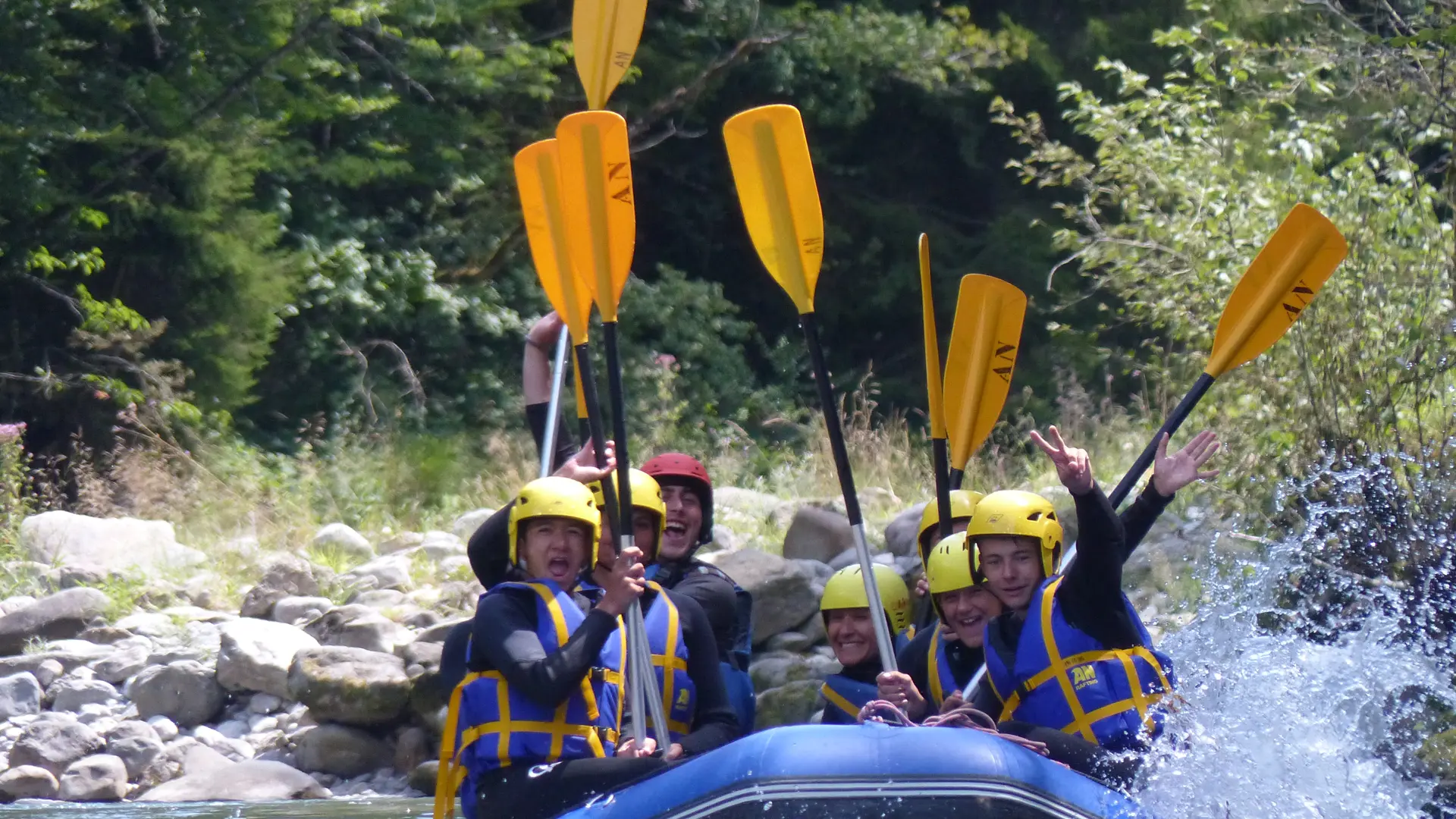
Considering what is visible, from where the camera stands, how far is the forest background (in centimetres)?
677

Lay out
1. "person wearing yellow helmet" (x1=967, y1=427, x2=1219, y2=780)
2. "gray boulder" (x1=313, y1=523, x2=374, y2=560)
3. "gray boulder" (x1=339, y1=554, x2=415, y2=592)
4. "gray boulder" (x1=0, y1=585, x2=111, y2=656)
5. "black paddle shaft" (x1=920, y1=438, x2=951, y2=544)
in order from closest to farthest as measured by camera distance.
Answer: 1. "person wearing yellow helmet" (x1=967, y1=427, x2=1219, y2=780)
2. "black paddle shaft" (x1=920, y1=438, x2=951, y2=544)
3. "gray boulder" (x1=0, y1=585, x2=111, y2=656)
4. "gray boulder" (x1=339, y1=554, x2=415, y2=592)
5. "gray boulder" (x1=313, y1=523, x2=374, y2=560)

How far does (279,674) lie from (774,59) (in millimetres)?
8142

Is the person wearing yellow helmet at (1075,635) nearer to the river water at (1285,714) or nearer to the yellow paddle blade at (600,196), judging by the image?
the river water at (1285,714)

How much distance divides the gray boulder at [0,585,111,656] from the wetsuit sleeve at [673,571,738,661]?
4548 mm

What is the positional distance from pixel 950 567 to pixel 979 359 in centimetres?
110

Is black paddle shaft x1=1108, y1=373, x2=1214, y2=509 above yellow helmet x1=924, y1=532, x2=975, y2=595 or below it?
above

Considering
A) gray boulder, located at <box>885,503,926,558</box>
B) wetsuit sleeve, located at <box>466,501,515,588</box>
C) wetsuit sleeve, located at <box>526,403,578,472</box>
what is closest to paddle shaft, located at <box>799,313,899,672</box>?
wetsuit sleeve, located at <box>466,501,515,588</box>

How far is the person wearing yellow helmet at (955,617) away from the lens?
14.1 feet

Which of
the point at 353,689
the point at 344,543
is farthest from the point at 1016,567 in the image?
the point at 344,543

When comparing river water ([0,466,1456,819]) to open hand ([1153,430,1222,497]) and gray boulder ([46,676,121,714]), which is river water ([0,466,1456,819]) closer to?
open hand ([1153,430,1222,497])

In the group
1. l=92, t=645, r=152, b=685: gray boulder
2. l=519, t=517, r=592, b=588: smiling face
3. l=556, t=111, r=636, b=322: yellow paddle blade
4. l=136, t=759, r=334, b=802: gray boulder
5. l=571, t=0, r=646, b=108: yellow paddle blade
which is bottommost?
l=136, t=759, r=334, b=802: gray boulder

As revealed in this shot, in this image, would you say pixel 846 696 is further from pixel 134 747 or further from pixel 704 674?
pixel 134 747

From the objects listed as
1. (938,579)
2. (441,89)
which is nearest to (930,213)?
(441,89)

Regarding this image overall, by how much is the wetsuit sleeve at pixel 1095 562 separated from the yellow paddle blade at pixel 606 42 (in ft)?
7.01
